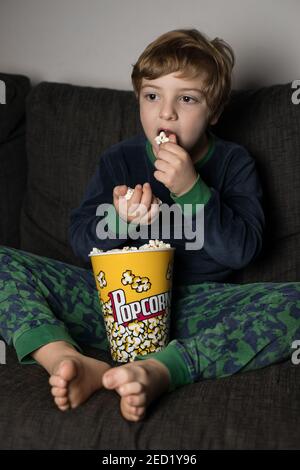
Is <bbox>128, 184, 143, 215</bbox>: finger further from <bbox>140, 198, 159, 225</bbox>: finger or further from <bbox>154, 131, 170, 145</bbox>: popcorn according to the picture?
<bbox>154, 131, 170, 145</bbox>: popcorn

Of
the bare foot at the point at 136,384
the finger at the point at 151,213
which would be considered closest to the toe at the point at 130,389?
the bare foot at the point at 136,384

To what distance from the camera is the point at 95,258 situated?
3.92 ft

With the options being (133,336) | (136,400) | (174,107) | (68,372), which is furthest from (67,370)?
(174,107)

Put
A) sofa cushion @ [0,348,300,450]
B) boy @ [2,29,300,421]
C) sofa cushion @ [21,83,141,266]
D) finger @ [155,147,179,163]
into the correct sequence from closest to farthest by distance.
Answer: sofa cushion @ [0,348,300,450] < boy @ [2,29,300,421] < finger @ [155,147,179,163] < sofa cushion @ [21,83,141,266]

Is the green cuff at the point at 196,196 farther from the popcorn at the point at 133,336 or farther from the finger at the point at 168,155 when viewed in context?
the popcorn at the point at 133,336

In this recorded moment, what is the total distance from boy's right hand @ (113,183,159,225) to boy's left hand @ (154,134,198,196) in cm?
5

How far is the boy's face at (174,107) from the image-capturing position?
4.39ft

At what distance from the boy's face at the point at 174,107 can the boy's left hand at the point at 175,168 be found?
8cm

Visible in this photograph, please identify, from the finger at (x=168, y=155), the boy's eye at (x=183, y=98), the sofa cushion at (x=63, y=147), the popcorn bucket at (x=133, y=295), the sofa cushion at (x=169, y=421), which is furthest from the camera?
the sofa cushion at (x=63, y=147)

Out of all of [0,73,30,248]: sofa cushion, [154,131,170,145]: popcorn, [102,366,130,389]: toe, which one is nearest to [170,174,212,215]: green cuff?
[154,131,170,145]: popcorn

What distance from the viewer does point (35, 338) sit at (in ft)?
3.68

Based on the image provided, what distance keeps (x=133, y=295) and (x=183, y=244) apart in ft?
0.99

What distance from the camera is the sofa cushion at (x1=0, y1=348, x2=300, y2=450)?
916 millimetres

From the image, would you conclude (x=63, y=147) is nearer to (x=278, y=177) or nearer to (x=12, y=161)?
(x=12, y=161)
